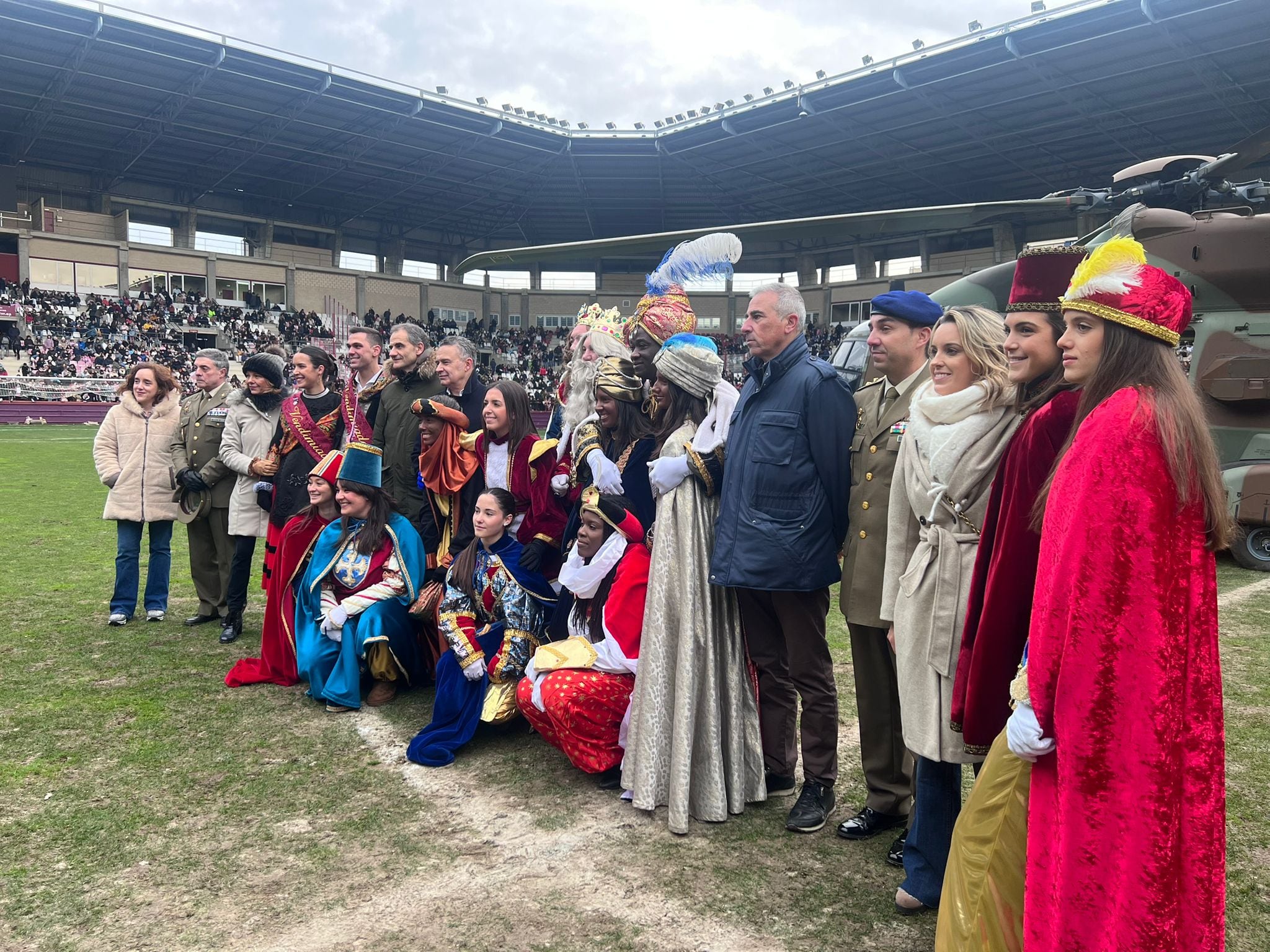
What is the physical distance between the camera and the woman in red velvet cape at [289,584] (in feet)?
16.3

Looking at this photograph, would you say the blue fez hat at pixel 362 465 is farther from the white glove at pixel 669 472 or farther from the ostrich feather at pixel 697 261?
the white glove at pixel 669 472

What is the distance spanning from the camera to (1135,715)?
1.78 metres

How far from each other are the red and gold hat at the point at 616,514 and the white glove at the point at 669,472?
11.4 inches

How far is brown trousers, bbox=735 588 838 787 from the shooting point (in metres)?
3.34

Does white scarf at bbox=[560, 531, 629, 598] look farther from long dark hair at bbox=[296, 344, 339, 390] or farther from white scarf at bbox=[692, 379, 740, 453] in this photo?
long dark hair at bbox=[296, 344, 339, 390]

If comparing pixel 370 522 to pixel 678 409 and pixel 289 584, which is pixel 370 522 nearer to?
pixel 289 584

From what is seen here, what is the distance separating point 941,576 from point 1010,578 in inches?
17.9

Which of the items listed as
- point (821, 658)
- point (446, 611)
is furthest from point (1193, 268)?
point (446, 611)

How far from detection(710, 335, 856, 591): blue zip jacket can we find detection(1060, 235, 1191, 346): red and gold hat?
4.47 feet

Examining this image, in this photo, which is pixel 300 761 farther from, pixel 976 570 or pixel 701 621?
pixel 976 570

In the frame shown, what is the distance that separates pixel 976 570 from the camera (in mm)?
2346

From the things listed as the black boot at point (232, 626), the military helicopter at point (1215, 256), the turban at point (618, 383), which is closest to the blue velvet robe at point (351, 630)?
the black boot at point (232, 626)

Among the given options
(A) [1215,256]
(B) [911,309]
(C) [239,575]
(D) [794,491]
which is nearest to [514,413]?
(D) [794,491]

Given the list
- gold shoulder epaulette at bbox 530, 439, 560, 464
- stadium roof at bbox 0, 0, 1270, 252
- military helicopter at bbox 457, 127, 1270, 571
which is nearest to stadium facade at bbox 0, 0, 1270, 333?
stadium roof at bbox 0, 0, 1270, 252
